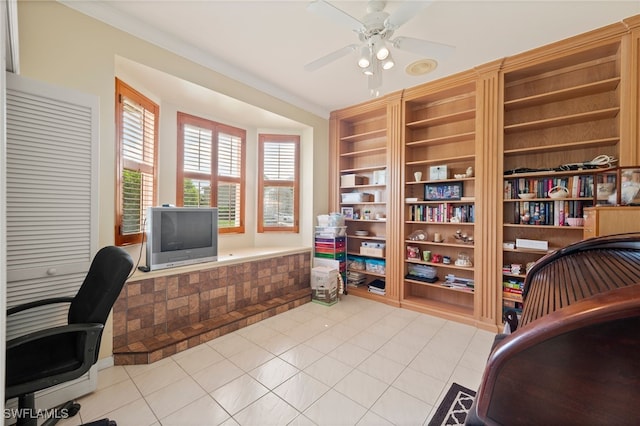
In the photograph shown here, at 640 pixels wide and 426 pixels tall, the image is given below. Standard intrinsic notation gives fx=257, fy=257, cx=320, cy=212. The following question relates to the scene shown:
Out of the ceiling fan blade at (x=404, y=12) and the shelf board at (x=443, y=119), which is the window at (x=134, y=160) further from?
the shelf board at (x=443, y=119)

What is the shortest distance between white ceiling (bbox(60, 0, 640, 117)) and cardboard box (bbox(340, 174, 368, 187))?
4.84 ft

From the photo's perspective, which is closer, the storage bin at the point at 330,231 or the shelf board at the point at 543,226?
the shelf board at the point at 543,226

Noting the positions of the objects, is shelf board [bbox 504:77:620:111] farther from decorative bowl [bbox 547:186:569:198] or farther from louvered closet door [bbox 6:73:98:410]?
louvered closet door [bbox 6:73:98:410]

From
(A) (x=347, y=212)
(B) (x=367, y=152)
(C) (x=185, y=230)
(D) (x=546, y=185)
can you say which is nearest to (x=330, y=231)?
(A) (x=347, y=212)

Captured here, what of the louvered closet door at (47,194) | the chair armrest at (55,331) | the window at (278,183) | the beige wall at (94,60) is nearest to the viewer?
the chair armrest at (55,331)

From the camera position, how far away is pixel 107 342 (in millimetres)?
2072

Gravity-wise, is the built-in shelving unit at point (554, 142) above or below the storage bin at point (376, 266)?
above

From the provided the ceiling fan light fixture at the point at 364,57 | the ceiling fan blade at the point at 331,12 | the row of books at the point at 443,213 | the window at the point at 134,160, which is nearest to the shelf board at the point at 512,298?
the row of books at the point at 443,213

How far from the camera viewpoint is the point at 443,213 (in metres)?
3.22

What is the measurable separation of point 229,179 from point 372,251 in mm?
2329

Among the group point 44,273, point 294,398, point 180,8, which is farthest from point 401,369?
point 180,8

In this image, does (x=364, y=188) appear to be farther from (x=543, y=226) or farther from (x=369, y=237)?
(x=543, y=226)

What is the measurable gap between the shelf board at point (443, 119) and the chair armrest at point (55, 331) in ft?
11.9

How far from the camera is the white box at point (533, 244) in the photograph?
2513 millimetres
